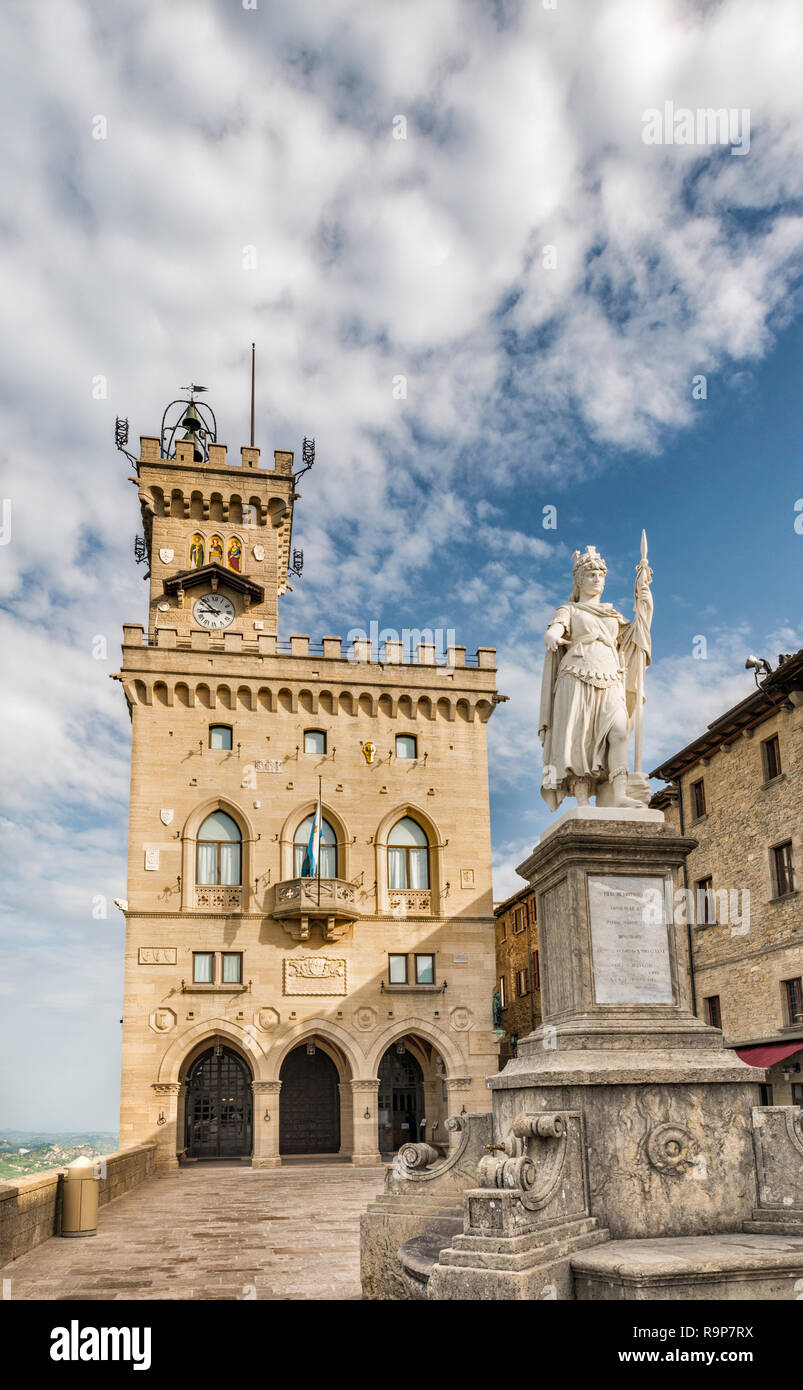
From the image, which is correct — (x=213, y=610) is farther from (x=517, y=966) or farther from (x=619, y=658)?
(x=619, y=658)

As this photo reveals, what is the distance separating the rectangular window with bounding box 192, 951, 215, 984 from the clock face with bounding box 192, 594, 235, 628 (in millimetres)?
12011

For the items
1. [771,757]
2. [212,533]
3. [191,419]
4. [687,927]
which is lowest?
[687,927]

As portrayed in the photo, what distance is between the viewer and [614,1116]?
287 inches

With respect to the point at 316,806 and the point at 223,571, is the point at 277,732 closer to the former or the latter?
the point at 316,806

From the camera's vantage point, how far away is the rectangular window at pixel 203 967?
107 feet

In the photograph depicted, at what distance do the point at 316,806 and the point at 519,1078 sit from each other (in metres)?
26.8

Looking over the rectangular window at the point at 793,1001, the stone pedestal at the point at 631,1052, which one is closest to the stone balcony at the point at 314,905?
the rectangular window at the point at 793,1001

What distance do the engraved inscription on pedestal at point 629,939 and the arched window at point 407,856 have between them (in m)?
27.1

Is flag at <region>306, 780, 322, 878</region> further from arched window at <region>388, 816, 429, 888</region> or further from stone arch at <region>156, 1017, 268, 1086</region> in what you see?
stone arch at <region>156, 1017, 268, 1086</region>

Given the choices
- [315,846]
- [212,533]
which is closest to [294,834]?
[315,846]

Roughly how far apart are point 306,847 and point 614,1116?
27.5 meters
